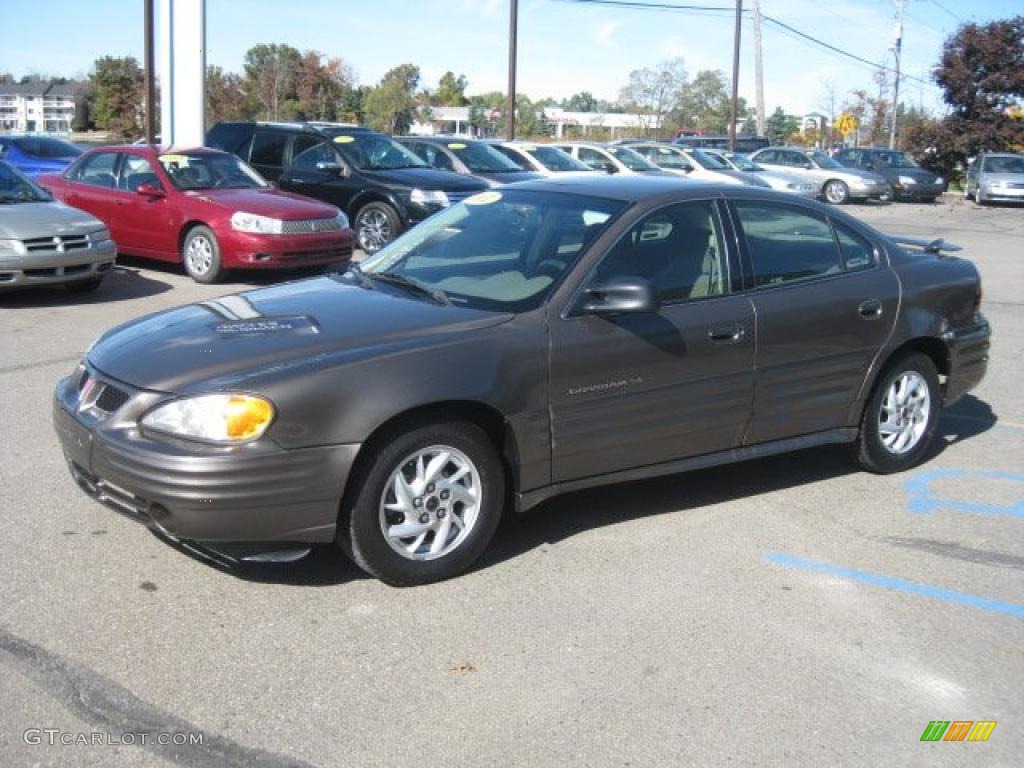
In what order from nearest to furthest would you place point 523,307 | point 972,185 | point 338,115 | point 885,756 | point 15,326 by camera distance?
point 885,756, point 523,307, point 15,326, point 972,185, point 338,115

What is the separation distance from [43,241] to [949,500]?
8.42 meters

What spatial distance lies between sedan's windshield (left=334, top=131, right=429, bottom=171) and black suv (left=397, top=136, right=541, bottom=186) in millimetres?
1751

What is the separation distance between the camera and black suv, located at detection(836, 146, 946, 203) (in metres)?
33.9

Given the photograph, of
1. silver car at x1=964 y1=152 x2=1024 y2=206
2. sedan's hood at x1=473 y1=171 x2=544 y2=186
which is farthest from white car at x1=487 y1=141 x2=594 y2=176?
silver car at x1=964 y1=152 x2=1024 y2=206

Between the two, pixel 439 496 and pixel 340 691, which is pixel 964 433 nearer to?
pixel 439 496

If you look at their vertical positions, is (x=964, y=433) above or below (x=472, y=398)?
below

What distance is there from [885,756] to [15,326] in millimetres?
8523

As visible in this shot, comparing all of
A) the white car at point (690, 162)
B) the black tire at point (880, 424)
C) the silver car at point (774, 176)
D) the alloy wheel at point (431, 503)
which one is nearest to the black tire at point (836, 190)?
the silver car at point (774, 176)

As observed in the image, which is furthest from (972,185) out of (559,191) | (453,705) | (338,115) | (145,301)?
(338,115)

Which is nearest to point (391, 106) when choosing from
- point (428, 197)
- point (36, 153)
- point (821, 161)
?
point (821, 161)

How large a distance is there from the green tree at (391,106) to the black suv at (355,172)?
5430 centimetres

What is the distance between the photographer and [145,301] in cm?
1105

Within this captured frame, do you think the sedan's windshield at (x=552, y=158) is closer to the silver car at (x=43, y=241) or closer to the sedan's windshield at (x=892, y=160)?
the silver car at (x=43, y=241)

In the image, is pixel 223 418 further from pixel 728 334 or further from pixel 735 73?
pixel 735 73
